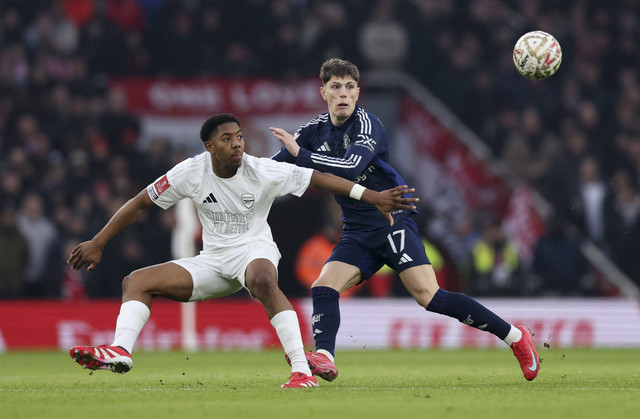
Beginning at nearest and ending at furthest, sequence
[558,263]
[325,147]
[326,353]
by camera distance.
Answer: [326,353] → [325,147] → [558,263]

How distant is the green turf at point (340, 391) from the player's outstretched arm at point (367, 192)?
4.07ft

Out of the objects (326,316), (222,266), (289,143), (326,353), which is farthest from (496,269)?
(222,266)

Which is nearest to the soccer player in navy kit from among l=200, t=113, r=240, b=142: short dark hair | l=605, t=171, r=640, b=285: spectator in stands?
l=200, t=113, r=240, b=142: short dark hair

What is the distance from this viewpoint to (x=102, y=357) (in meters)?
7.37

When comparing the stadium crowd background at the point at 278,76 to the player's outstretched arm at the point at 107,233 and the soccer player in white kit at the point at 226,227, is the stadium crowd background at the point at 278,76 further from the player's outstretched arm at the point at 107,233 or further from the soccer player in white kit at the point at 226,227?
the soccer player in white kit at the point at 226,227

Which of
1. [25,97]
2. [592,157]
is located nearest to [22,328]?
[25,97]

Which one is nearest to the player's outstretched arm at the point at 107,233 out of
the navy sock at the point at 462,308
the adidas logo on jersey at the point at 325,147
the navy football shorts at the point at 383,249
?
the adidas logo on jersey at the point at 325,147

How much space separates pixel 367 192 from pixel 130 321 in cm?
183

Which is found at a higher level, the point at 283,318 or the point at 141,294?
the point at 141,294

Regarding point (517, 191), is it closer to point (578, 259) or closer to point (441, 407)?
point (578, 259)

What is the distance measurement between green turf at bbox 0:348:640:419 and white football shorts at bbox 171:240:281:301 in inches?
27.6

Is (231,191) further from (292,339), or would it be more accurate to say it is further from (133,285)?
(292,339)

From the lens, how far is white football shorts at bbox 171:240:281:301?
26.1 ft

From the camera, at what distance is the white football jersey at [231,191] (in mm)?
7996
